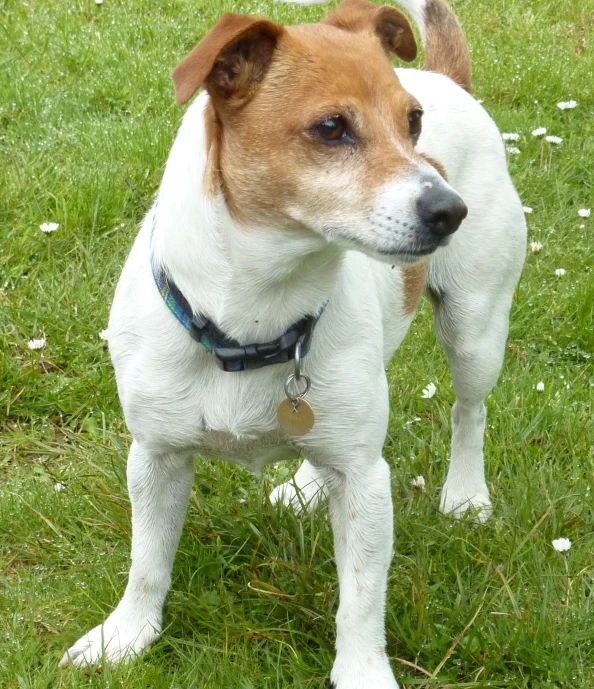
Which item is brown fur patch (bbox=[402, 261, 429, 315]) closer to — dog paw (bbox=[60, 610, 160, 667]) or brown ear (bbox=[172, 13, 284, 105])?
brown ear (bbox=[172, 13, 284, 105])

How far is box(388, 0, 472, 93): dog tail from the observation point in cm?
388

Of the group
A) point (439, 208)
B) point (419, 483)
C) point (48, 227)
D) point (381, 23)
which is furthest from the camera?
point (48, 227)

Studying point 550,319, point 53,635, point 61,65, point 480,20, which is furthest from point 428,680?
point 480,20

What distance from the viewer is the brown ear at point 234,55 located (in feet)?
8.24

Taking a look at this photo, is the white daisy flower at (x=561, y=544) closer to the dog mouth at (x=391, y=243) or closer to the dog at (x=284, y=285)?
the dog at (x=284, y=285)

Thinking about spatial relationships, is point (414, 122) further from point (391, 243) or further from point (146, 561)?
point (146, 561)

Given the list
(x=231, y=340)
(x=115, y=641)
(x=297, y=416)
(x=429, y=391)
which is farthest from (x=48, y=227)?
(x=297, y=416)

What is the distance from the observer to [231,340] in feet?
9.09

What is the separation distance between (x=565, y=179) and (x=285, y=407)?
3.60 m

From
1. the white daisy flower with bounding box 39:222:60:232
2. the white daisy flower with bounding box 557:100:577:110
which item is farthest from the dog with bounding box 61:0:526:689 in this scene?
the white daisy flower with bounding box 557:100:577:110

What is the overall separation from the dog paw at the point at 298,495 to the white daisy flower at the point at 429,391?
636mm

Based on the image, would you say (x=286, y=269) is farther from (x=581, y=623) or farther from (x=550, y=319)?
(x=550, y=319)

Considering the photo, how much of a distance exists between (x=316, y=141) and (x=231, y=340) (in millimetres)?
578

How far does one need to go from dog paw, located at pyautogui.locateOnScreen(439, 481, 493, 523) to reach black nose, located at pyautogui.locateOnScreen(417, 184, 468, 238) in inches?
58.7
